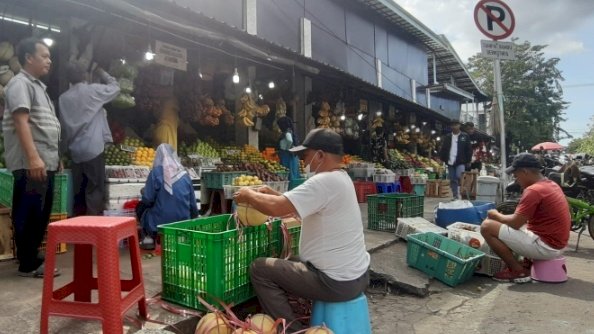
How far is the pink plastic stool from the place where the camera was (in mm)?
4867

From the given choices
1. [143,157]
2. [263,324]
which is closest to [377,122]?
[143,157]

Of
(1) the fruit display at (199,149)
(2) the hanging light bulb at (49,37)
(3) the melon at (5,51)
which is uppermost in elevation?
(2) the hanging light bulb at (49,37)

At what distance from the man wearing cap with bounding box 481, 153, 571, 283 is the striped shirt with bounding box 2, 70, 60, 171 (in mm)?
4649

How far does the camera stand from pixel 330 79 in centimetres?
A: 1036

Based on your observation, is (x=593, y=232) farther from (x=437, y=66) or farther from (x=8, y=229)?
(x=437, y=66)

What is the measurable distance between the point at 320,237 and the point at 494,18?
17.2ft

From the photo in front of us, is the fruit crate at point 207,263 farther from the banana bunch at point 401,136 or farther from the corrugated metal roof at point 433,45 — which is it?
the banana bunch at point 401,136

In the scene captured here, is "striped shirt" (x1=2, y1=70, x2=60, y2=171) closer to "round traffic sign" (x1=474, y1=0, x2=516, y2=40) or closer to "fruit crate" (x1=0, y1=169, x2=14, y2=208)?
"fruit crate" (x1=0, y1=169, x2=14, y2=208)

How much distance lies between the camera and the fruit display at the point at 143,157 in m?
6.50

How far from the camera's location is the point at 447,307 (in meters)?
4.27

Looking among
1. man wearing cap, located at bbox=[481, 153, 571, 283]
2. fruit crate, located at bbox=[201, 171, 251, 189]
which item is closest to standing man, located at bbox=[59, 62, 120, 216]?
fruit crate, located at bbox=[201, 171, 251, 189]


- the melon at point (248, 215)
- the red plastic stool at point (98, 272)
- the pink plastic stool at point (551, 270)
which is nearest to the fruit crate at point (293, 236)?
the melon at point (248, 215)

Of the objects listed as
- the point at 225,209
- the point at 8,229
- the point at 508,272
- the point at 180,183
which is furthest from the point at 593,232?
the point at 8,229

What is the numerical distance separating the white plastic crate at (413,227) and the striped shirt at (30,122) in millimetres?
4468
